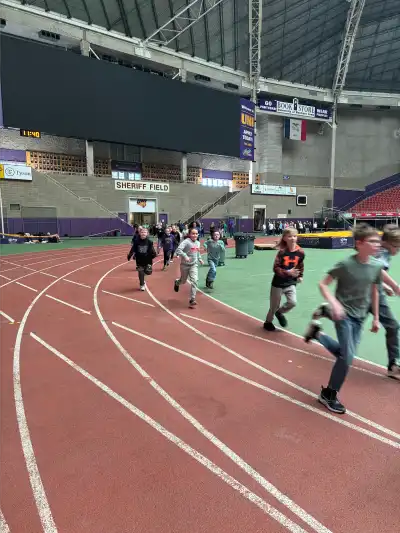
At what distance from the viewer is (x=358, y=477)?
2.82 meters

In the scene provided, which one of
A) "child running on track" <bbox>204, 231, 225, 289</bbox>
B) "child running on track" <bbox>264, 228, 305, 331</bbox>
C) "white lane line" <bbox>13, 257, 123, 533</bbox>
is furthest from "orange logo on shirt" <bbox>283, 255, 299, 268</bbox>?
"white lane line" <bbox>13, 257, 123, 533</bbox>

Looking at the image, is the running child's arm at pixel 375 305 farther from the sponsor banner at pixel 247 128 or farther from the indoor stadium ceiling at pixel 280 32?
the sponsor banner at pixel 247 128

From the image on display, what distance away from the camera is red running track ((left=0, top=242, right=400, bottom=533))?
2.51 meters

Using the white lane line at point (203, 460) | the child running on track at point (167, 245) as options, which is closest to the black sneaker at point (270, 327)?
the white lane line at point (203, 460)

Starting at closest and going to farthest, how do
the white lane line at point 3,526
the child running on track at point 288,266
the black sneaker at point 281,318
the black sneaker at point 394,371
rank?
the white lane line at point 3,526 < the black sneaker at point 394,371 < the child running on track at point 288,266 < the black sneaker at point 281,318

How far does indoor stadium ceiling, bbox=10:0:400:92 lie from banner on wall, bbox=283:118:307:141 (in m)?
4.93

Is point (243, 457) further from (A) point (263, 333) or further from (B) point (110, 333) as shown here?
(B) point (110, 333)

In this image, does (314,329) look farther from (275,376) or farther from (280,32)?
(280,32)

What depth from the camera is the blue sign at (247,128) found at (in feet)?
125

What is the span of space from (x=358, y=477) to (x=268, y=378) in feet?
6.14

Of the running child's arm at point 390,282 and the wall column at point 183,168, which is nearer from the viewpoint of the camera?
the running child's arm at point 390,282

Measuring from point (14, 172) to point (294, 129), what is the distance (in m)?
32.9

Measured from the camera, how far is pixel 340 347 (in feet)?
11.6

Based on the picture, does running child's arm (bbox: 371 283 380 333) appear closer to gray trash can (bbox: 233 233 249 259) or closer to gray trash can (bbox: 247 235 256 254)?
gray trash can (bbox: 233 233 249 259)
